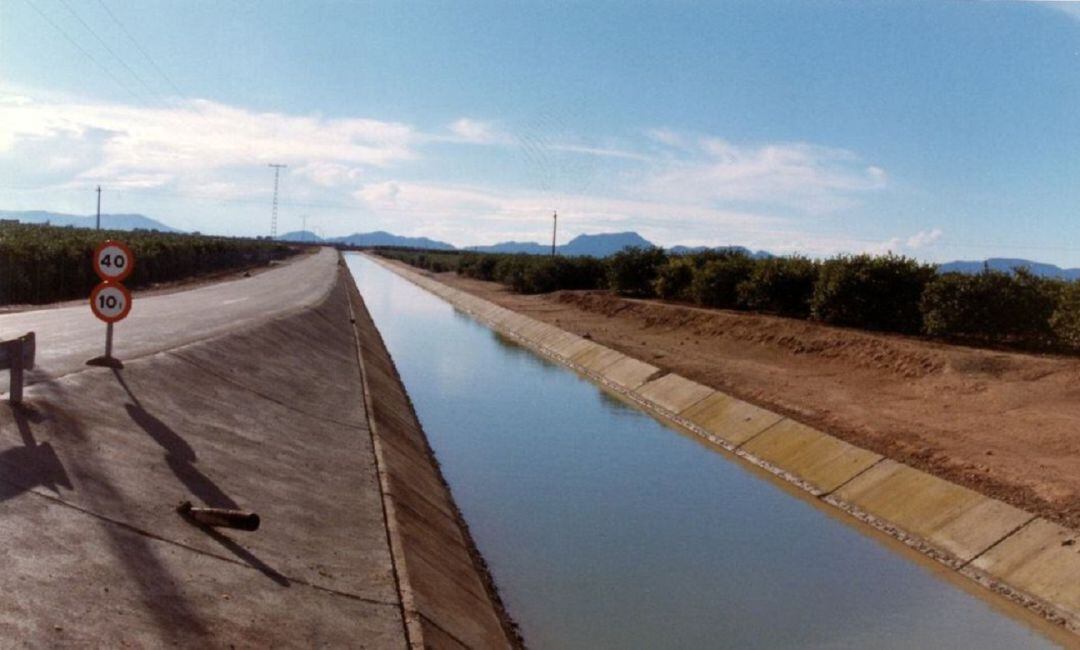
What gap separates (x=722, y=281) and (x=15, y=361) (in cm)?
4199

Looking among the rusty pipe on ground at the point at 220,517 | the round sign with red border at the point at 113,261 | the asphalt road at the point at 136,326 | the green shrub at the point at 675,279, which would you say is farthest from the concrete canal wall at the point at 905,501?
the green shrub at the point at 675,279

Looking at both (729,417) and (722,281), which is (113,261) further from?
(722,281)

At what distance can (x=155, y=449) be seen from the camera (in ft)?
37.8

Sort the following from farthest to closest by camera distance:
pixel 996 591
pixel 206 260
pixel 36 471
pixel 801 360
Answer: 1. pixel 206 260
2. pixel 801 360
3. pixel 996 591
4. pixel 36 471

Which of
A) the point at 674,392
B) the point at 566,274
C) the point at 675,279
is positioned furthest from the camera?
the point at 566,274

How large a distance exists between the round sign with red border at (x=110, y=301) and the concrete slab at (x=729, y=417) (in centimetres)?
1525

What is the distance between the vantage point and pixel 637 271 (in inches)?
2569

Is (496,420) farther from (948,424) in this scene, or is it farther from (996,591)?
(996,591)

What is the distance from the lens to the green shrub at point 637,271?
6506cm

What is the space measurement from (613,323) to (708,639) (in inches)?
1675

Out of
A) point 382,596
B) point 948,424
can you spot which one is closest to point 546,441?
point 948,424

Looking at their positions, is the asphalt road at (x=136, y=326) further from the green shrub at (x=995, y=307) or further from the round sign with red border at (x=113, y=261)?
the green shrub at (x=995, y=307)

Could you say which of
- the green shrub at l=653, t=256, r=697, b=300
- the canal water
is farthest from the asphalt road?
the green shrub at l=653, t=256, r=697, b=300

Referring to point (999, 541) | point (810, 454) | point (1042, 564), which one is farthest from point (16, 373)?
point (810, 454)
